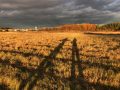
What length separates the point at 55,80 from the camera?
315 inches

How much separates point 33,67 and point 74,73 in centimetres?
190

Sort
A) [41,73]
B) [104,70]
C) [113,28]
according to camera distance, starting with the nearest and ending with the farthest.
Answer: [41,73] → [104,70] → [113,28]

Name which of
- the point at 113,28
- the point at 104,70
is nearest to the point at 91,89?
the point at 104,70

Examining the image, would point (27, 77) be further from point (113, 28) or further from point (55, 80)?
point (113, 28)

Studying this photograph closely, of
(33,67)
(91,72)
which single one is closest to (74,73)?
(91,72)

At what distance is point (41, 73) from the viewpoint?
897 cm

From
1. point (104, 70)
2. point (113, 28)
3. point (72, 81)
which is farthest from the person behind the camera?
point (113, 28)

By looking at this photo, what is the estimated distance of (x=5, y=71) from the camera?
9266 millimetres

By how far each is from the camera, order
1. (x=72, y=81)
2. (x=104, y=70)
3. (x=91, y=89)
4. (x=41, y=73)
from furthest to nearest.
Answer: (x=104, y=70)
(x=41, y=73)
(x=72, y=81)
(x=91, y=89)

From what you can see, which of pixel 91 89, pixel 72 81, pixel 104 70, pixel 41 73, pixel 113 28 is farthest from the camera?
pixel 113 28

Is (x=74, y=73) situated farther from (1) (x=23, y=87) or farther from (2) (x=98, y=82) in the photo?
(1) (x=23, y=87)

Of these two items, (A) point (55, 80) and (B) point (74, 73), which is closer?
(A) point (55, 80)

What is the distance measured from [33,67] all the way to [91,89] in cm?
366

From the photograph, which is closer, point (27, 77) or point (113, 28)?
point (27, 77)
